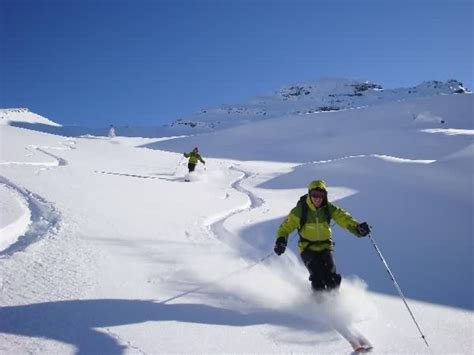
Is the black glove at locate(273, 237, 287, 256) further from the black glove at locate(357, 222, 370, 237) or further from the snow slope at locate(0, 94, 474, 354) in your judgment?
the black glove at locate(357, 222, 370, 237)

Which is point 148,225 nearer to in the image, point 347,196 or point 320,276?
point 320,276

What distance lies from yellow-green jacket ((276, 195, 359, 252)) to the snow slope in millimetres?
660

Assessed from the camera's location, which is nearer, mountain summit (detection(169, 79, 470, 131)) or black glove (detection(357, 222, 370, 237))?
black glove (detection(357, 222, 370, 237))

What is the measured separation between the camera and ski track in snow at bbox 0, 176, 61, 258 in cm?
644

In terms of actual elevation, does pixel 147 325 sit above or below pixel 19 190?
below

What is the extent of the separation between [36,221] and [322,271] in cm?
510

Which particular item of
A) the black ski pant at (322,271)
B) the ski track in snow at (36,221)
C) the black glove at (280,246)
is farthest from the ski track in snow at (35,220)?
the black ski pant at (322,271)

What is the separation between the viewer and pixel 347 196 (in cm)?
1373

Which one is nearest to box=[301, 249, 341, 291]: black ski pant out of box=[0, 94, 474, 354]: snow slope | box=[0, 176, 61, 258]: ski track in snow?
box=[0, 94, 474, 354]: snow slope

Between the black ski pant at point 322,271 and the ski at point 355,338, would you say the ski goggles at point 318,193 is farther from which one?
the ski at point 355,338

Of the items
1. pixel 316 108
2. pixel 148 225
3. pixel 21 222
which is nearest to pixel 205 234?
pixel 148 225

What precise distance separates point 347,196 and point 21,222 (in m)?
9.26

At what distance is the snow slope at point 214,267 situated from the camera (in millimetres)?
4414

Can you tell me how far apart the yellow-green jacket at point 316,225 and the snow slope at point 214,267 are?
2.17ft
